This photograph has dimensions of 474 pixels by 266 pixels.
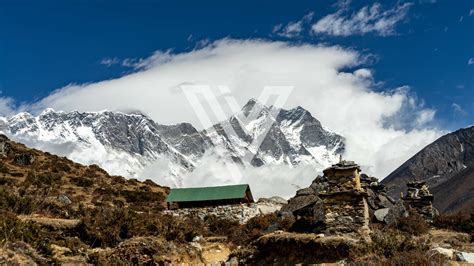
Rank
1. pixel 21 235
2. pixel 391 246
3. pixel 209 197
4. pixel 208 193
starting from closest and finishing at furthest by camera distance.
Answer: pixel 391 246 < pixel 21 235 < pixel 209 197 < pixel 208 193

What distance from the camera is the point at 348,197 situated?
663 inches

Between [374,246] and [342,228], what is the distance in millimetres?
5519

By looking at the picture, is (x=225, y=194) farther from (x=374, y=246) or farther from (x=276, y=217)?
(x=374, y=246)

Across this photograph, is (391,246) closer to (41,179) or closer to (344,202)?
(344,202)

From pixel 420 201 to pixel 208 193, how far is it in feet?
51.6

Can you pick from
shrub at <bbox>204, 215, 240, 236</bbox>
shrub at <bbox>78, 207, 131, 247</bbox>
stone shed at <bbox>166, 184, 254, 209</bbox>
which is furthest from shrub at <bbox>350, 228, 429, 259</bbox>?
stone shed at <bbox>166, 184, 254, 209</bbox>

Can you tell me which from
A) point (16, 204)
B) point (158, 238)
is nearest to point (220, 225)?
point (16, 204)

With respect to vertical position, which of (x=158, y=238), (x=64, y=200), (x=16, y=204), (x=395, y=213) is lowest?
(x=395, y=213)

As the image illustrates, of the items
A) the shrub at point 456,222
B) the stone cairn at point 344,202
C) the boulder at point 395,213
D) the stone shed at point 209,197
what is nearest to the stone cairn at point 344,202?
the stone cairn at point 344,202

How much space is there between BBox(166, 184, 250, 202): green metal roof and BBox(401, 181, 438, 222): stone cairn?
12766 mm

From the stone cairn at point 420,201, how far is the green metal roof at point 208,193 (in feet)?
41.9

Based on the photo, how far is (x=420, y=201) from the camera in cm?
2475

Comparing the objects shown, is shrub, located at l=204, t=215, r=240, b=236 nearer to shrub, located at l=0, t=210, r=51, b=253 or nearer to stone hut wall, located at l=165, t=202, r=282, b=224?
stone hut wall, located at l=165, t=202, r=282, b=224

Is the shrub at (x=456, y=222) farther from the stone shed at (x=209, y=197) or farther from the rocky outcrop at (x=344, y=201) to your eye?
the stone shed at (x=209, y=197)
